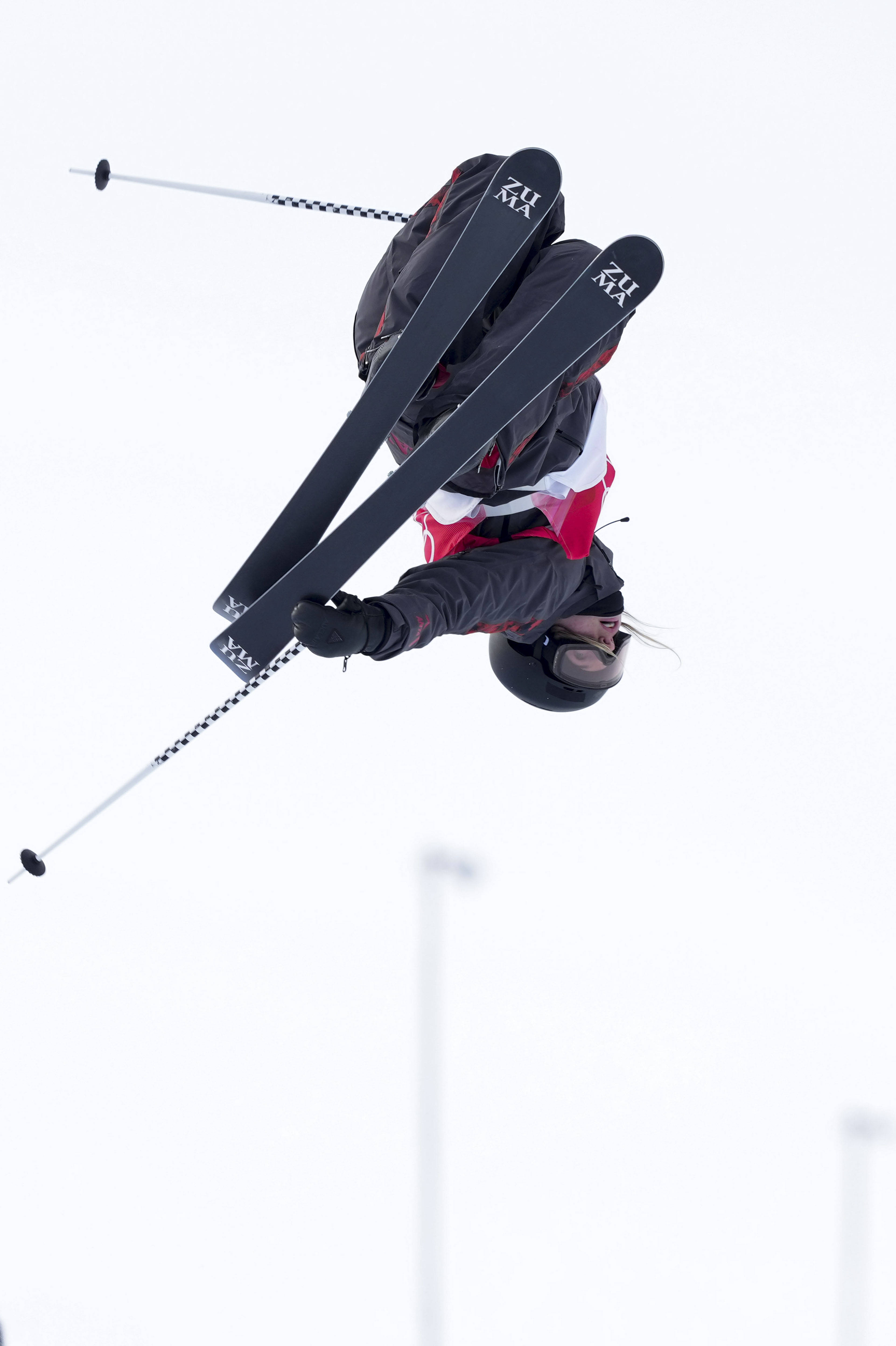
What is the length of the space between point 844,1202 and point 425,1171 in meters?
1.42

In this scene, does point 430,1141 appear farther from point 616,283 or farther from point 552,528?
point 616,283

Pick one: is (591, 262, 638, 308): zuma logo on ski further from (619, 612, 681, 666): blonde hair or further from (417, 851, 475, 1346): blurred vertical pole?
(417, 851, 475, 1346): blurred vertical pole

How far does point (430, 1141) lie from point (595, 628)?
8.11 feet

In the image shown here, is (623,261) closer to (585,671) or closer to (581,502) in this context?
(581,502)

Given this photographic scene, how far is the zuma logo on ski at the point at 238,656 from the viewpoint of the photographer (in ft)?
7.00

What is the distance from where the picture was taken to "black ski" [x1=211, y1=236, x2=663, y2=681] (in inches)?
79.7

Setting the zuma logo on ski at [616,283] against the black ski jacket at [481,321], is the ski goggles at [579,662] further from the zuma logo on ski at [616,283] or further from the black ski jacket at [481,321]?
the zuma logo on ski at [616,283]

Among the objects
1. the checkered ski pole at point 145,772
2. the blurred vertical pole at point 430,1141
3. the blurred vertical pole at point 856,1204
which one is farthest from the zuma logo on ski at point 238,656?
the blurred vertical pole at point 856,1204

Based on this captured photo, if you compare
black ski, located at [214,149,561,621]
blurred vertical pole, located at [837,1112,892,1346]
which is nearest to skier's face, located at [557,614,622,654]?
black ski, located at [214,149,561,621]

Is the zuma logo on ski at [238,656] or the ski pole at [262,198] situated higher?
the ski pole at [262,198]

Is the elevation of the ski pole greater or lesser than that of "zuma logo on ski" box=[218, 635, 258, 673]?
greater

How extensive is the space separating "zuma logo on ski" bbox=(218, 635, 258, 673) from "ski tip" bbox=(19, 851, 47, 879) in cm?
50

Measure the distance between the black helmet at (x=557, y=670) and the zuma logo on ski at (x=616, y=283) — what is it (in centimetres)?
89

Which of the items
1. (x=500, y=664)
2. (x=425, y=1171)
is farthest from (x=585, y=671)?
(x=425, y=1171)
